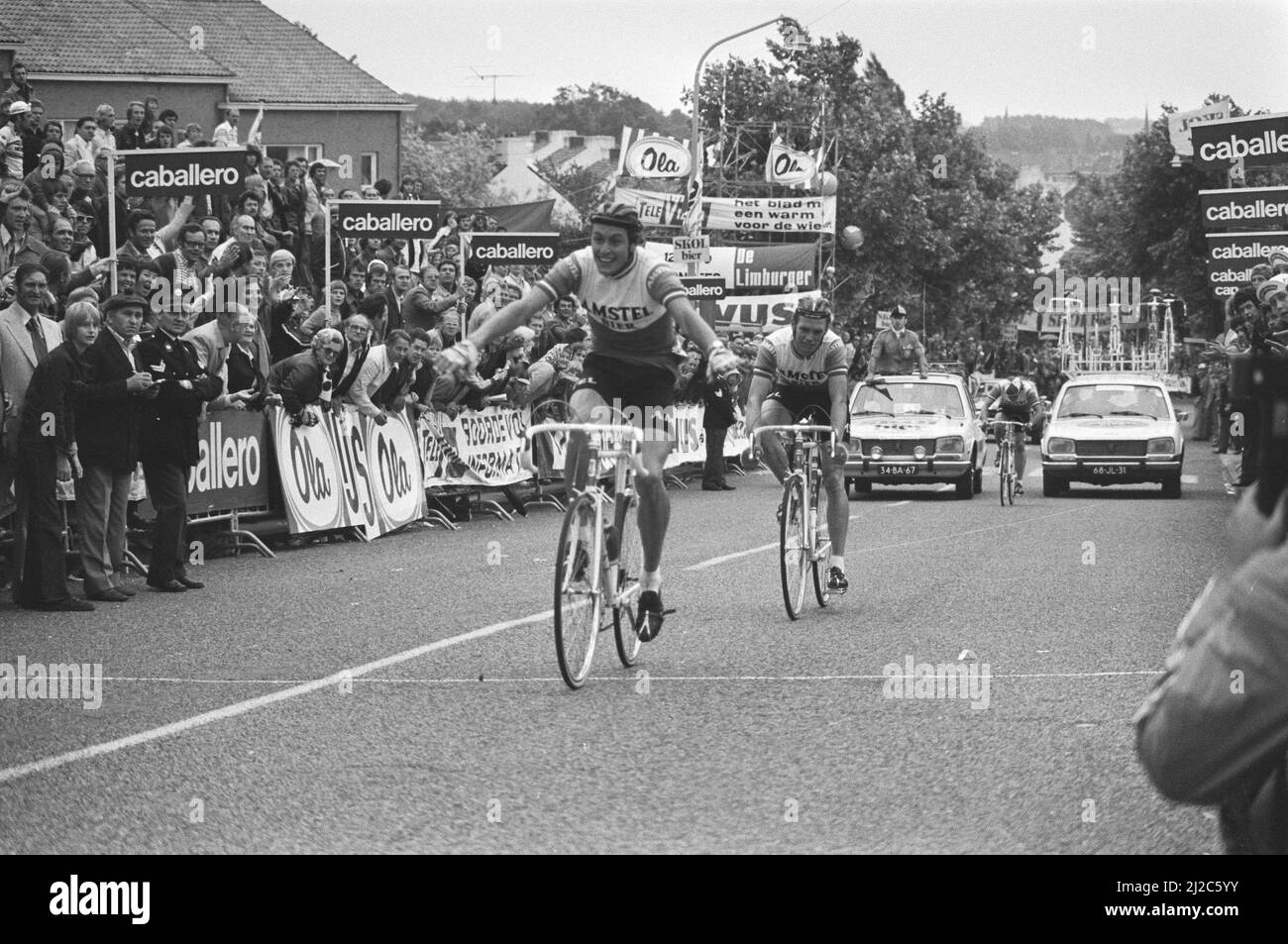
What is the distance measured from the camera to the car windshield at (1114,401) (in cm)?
2808

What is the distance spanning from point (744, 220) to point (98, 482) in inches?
1624

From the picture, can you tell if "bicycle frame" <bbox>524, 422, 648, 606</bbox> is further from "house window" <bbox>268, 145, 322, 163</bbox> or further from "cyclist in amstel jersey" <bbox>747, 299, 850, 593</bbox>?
"house window" <bbox>268, 145, 322, 163</bbox>

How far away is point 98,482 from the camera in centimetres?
1323

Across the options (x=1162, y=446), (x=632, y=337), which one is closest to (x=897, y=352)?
(x=1162, y=446)

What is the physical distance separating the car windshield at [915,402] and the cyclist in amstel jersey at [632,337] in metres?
18.4

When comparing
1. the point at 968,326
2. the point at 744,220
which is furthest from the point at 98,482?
the point at 968,326

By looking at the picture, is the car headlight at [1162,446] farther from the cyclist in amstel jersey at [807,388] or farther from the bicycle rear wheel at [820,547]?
the cyclist in amstel jersey at [807,388]

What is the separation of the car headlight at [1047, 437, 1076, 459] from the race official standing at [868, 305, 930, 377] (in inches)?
178

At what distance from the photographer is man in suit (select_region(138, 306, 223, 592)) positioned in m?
13.7

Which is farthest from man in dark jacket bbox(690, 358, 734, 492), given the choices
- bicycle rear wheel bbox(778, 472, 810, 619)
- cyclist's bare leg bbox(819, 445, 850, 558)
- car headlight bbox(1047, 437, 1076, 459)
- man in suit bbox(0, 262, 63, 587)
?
bicycle rear wheel bbox(778, 472, 810, 619)

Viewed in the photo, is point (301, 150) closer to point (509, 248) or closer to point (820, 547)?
point (509, 248)
